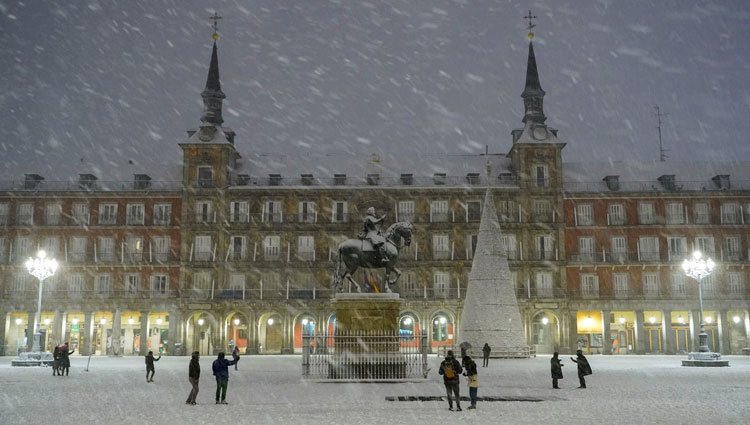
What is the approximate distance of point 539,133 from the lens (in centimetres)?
6034

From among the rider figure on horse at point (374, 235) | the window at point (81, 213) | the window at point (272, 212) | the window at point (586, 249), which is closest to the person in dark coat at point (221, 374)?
the rider figure on horse at point (374, 235)

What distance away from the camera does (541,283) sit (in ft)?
188

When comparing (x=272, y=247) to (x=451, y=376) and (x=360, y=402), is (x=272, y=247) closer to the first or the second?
(x=360, y=402)

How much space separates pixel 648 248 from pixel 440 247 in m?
16.0

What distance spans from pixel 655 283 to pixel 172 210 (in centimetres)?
3751

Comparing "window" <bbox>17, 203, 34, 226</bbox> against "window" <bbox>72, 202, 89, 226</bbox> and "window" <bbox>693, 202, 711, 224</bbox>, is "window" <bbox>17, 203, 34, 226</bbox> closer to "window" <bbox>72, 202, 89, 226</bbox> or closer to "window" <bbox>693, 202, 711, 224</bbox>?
"window" <bbox>72, 202, 89, 226</bbox>

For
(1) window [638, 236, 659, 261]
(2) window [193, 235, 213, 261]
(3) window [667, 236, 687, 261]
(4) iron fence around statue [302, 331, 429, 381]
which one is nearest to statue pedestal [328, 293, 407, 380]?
(4) iron fence around statue [302, 331, 429, 381]

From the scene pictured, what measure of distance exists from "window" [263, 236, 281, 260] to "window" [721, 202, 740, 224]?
34.3 meters

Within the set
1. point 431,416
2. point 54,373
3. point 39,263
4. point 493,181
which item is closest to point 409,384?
point 431,416

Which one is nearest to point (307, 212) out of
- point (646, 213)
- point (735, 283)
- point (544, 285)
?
point (544, 285)

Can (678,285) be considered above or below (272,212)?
below

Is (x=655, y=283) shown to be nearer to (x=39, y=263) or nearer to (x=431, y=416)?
(x=39, y=263)

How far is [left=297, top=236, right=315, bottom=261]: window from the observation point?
5809 centimetres

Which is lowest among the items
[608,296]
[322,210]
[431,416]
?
[431,416]
